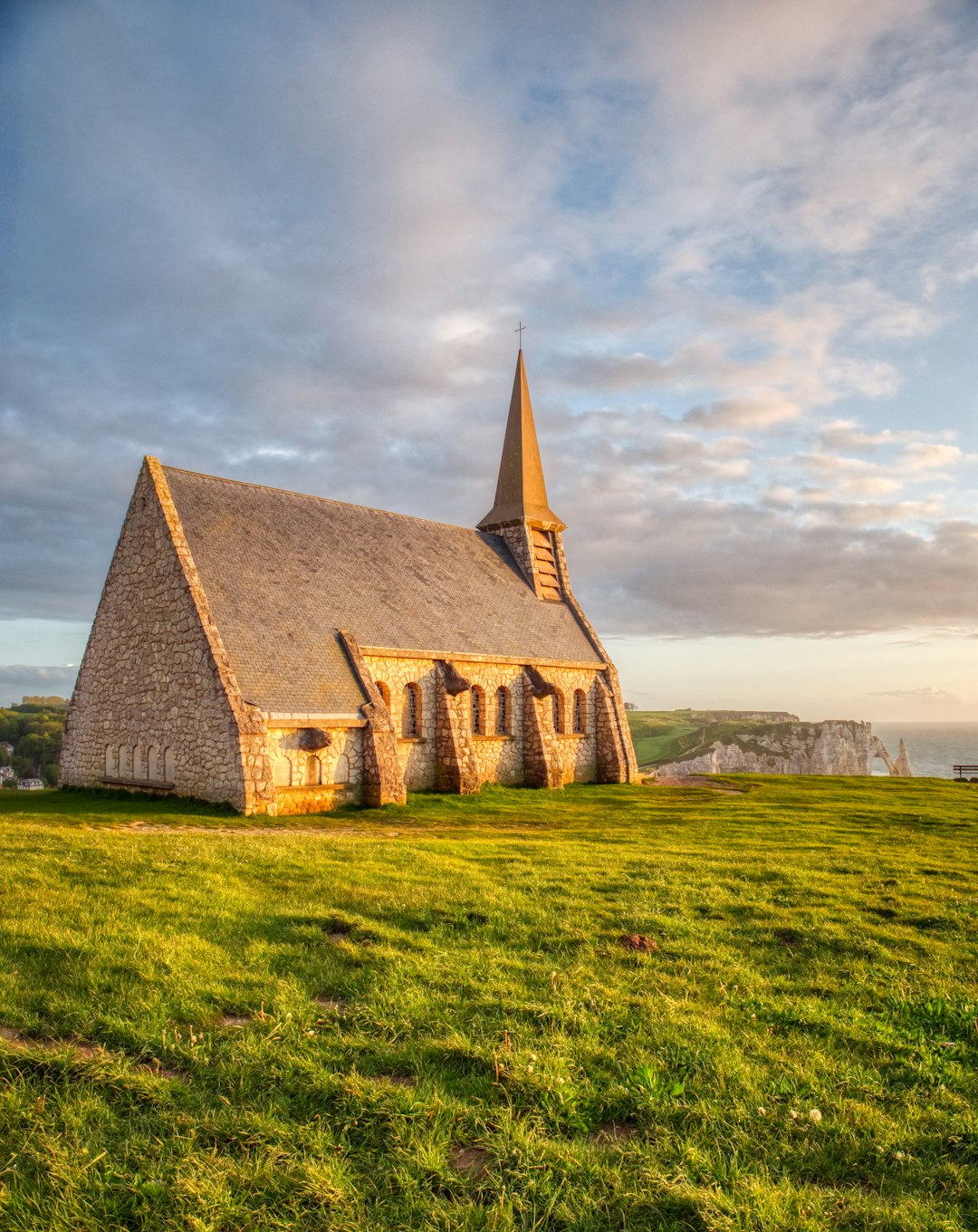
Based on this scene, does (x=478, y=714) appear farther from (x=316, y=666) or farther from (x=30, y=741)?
(x=30, y=741)

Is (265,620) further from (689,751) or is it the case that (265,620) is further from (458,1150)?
(689,751)

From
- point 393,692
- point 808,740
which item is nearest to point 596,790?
point 393,692

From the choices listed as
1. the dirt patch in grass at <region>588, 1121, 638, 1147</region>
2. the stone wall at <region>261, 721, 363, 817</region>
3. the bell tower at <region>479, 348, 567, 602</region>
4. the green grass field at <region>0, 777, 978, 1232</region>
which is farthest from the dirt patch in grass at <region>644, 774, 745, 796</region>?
the dirt patch in grass at <region>588, 1121, 638, 1147</region>

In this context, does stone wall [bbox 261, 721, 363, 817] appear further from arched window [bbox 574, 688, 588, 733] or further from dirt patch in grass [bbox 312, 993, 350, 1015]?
dirt patch in grass [bbox 312, 993, 350, 1015]

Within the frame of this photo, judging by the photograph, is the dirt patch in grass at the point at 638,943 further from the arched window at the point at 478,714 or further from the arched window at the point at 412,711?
the arched window at the point at 478,714

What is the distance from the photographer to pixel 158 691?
80.1ft

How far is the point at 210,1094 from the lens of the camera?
5.27 meters

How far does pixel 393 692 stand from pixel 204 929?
19.7 m

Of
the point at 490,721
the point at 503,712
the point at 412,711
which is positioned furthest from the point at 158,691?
the point at 503,712

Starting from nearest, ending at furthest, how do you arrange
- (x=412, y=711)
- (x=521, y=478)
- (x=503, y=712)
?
(x=412, y=711) < (x=503, y=712) < (x=521, y=478)

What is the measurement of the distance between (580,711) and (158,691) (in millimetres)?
19383

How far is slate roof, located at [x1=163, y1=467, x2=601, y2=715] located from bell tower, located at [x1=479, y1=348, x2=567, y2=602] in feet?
3.85

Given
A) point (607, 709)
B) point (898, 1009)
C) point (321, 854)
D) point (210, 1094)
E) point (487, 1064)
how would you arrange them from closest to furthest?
point (210, 1094) < point (487, 1064) < point (898, 1009) < point (321, 854) < point (607, 709)

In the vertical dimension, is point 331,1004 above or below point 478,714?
below
